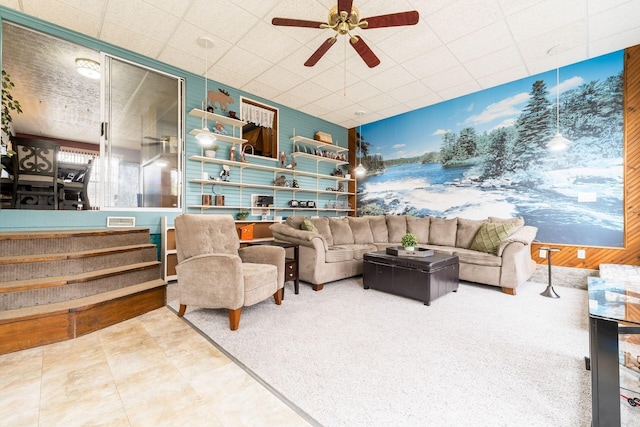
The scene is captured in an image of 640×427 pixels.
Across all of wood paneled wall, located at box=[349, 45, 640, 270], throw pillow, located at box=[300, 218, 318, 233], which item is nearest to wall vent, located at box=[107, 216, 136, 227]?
throw pillow, located at box=[300, 218, 318, 233]

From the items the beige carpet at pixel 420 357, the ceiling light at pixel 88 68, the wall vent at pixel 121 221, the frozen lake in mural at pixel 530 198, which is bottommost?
the beige carpet at pixel 420 357

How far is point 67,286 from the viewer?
95.4 inches

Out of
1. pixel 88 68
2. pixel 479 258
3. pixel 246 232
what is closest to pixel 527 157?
pixel 479 258

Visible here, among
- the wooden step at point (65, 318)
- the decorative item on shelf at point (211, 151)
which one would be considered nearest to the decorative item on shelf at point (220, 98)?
the decorative item on shelf at point (211, 151)

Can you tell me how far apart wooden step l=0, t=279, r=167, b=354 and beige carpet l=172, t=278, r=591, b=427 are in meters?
0.61

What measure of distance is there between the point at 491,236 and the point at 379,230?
187 centimetres

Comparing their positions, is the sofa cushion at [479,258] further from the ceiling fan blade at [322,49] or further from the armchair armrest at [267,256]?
the ceiling fan blade at [322,49]

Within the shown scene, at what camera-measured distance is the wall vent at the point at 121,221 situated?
3.72 m

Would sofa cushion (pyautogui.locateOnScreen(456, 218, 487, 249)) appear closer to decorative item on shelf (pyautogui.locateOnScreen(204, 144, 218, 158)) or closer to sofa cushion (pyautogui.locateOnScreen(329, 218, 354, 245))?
sofa cushion (pyautogui.locateOnScreen(329, 218, 354, 245))

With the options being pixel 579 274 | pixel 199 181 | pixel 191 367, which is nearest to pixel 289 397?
pixel 191 367

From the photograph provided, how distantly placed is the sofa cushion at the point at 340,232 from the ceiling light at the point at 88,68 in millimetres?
4061

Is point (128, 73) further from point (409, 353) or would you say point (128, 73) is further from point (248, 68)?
point (409, 353)

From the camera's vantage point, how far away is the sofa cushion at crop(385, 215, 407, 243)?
17.0ft

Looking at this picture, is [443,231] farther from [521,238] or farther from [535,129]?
[535,129]
